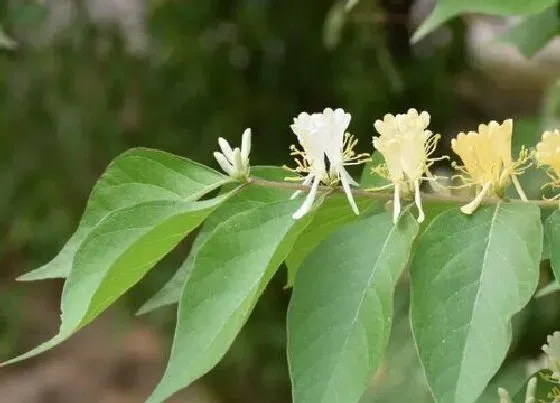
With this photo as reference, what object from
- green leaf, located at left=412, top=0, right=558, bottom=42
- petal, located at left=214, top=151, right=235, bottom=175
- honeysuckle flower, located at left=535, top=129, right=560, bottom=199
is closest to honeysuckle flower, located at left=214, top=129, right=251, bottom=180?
petal, located at left=214, top=151, right=235, bottom=175

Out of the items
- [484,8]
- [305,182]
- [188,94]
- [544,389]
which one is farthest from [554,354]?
[188,94]

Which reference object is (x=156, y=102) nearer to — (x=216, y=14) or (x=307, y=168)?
(x=216, y=14)

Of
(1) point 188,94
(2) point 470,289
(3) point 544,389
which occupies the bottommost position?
(1) point 188,94

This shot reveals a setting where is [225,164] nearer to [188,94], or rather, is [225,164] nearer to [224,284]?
[224,284]

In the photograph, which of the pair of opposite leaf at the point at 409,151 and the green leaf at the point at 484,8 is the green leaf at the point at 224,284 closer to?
the pair of opposite leaf at the point at 409,151

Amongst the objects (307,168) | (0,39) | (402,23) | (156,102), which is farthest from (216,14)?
(307,168)

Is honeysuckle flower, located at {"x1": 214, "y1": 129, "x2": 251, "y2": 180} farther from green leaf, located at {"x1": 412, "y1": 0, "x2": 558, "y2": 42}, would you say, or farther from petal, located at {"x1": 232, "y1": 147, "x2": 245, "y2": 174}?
green leaf, located at {"x1": 412, "y1": 0, "x2": 558, "y2": 42}
